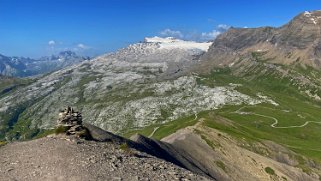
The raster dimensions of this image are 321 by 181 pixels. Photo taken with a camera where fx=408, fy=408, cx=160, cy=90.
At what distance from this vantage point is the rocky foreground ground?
164 feet

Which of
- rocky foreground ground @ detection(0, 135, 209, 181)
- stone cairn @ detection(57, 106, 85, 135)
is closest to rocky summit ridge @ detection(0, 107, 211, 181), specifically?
rocky foreground ground @ detection(0, 135, 209, 181)

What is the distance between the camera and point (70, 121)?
6700cm

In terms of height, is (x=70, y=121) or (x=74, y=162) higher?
(x=70, y=121)

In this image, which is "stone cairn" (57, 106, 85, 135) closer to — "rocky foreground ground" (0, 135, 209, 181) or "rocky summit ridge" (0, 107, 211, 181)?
"rocky summit ridge" (0, 107, 211, 181)

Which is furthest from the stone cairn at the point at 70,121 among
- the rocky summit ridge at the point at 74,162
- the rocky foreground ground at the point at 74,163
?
the rocky foreground ground at the point at 74,163

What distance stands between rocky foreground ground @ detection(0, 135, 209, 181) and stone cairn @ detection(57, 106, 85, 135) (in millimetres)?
2497

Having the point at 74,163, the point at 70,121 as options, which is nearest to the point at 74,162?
the point at 74,163

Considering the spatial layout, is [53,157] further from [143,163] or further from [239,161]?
[239,161]

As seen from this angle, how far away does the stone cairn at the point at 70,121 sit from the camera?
217ft

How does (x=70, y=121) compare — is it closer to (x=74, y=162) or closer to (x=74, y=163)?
(x=74, y=162)

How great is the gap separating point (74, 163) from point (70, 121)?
15257 mm

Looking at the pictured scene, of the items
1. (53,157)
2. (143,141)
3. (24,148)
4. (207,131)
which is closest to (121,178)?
(53,157)

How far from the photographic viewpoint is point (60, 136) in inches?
2516

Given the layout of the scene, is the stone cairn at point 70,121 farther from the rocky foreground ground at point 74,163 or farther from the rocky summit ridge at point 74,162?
the rocky foreground ground at point 74,163
